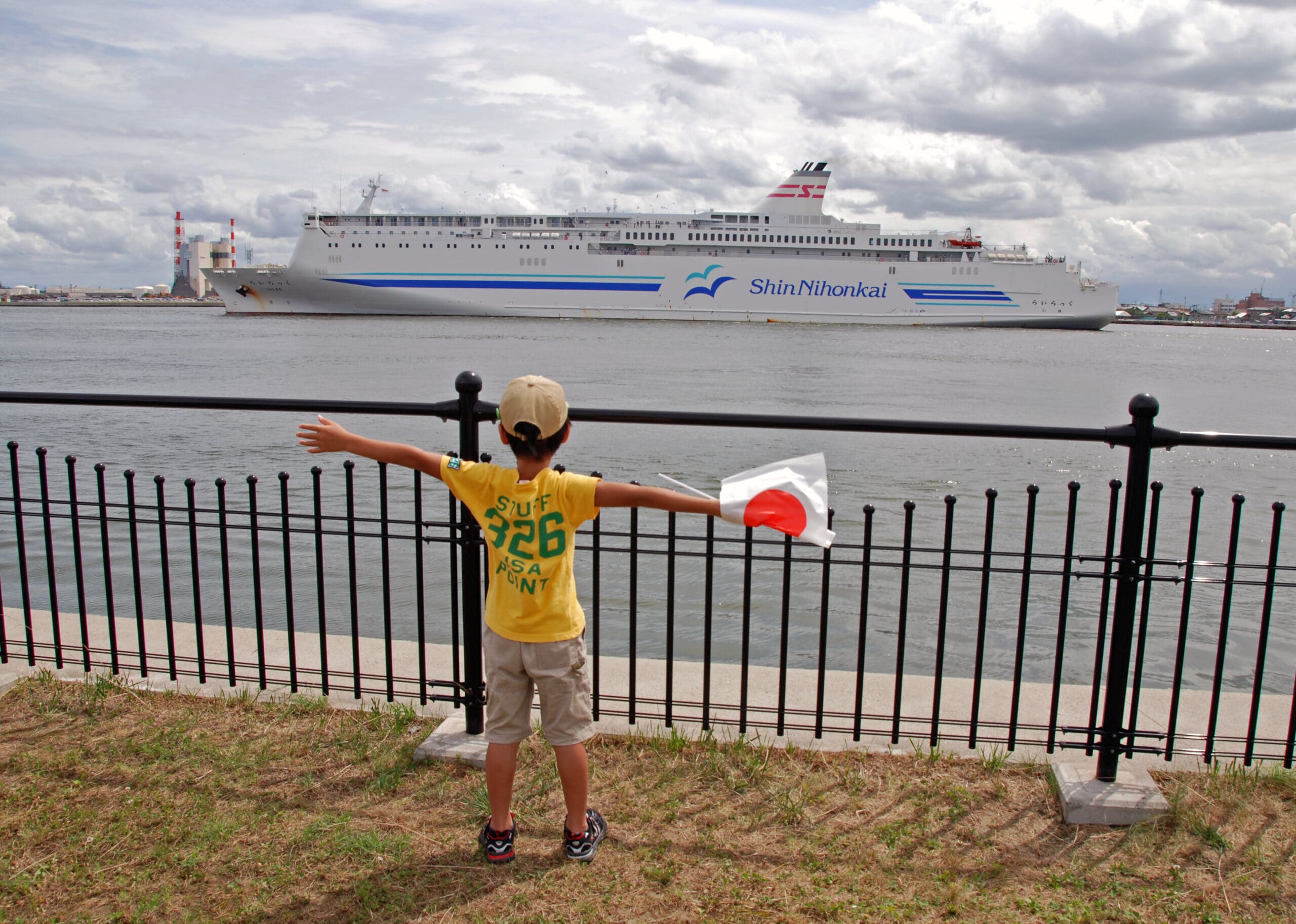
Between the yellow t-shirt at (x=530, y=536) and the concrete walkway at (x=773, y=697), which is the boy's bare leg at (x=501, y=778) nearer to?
the yellow t-shirt at (x=530, y=536)

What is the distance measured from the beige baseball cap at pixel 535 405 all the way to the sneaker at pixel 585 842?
40.4 inches

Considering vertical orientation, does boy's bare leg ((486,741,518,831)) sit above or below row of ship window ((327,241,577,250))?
below

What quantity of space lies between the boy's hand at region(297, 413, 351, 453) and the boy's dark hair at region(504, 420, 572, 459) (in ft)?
1.35

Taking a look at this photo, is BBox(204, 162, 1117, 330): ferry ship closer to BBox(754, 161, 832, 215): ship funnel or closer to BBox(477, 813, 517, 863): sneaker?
BBox(754, 161, 832, 215): ship funnel

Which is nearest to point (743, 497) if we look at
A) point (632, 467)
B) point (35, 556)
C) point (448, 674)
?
point (448, 674)

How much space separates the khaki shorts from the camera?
2215 mm

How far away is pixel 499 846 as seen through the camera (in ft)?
7.57

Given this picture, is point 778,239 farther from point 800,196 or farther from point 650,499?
point 650,499

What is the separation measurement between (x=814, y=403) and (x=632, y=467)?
332 inches

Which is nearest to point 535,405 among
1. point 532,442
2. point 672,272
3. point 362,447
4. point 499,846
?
point 532,442

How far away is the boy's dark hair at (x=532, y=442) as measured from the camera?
6.77 ft

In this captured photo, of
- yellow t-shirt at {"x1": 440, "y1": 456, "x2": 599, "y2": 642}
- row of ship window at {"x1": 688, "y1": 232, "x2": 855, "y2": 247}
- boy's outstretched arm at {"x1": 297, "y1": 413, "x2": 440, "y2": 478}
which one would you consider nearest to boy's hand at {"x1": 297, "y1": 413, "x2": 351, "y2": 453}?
boy's outstretched arm at {"x1": 297, "y1": 413, "x2": 440, "y2": 478}

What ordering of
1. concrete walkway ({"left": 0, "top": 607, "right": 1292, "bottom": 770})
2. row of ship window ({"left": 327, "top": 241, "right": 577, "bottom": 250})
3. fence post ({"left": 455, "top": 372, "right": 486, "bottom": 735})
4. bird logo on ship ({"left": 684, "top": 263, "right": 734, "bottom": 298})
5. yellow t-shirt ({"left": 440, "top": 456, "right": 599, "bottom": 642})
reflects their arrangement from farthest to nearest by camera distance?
bird logo on ship ({"left": 684, "top": 263, "right": 734, "bottom": 298}) < row of ship window ({"left": 327, "top": 241, "right": 577, "bottom": 250}) < concrete walkway ({"left": 0, "top": 607, "right": 1292, "bottom": 770}) < fence post ({"left": 455, "top": 372, "right": 486, "bottom": 735}) < yellow t-shirt ({"left": 440, "top": 456, "right": 599, "bottom": 642})

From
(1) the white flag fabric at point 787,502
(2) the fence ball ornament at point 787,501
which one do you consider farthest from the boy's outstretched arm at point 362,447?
(1) the white flag fabric at point 787,502
